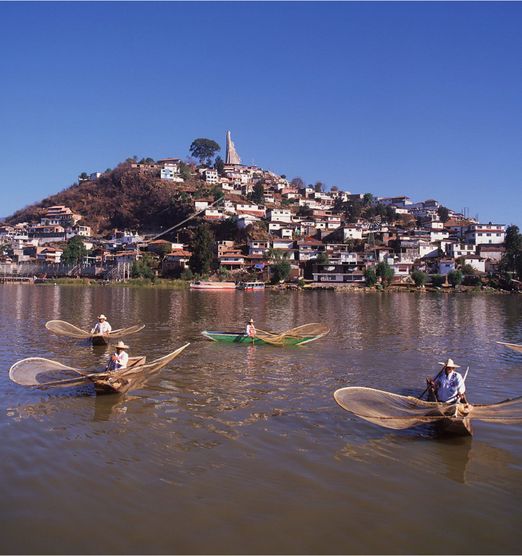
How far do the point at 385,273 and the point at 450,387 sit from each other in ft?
233

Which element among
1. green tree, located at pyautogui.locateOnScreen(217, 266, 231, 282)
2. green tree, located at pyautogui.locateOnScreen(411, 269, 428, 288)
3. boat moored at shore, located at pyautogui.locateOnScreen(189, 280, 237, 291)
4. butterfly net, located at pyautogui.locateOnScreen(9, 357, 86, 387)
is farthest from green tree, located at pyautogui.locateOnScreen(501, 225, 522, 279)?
butterfly net, located at pyautogui.locateOnScreen(9, 357, 86, 387)

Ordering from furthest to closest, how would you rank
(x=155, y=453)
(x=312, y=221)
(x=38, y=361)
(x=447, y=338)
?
(x=312, y=221) < (x=447, y=338) < (x=38, y=361) < (x=155, y=453)

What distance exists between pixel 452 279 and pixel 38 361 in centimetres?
7432

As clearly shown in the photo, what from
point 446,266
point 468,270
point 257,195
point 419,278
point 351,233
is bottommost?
point 419,278

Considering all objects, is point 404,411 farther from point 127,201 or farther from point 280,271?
point 127,201

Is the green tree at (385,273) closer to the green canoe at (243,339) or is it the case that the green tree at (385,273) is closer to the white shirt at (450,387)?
the green canoe at (243,339)

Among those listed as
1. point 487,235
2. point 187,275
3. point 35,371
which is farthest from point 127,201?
point 35,371

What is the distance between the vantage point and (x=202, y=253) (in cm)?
8894

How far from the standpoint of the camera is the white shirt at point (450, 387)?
980 centimetres

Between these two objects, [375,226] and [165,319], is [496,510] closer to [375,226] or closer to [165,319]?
[165,319]

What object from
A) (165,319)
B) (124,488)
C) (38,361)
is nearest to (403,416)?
(124,488)

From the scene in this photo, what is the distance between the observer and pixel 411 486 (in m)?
7.36

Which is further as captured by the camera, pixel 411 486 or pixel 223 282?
pixel 223 282

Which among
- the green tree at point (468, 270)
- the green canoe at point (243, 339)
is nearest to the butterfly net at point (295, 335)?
the green canoe at point (243, 339)
